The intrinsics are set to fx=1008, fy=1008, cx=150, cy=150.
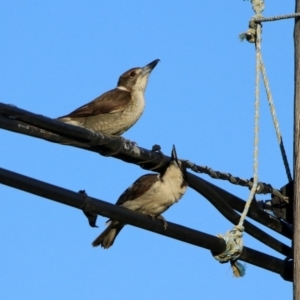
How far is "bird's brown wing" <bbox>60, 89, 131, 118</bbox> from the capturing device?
9.49 meters

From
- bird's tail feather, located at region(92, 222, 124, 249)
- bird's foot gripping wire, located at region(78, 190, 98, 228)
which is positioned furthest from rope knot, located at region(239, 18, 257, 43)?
bird's tail feather, located at region(92, 222, 124, 249)

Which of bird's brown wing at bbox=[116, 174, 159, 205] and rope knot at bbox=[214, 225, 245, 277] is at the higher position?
bird's brown wing at bbox=[116, 174, 159, 205]

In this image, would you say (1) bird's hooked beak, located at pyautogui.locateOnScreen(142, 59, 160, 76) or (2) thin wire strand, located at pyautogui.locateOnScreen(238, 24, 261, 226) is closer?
(2) thin wire strand, located at pyautogui.locateOnScreen(238, 24, 261, 226)

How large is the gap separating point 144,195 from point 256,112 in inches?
96.1

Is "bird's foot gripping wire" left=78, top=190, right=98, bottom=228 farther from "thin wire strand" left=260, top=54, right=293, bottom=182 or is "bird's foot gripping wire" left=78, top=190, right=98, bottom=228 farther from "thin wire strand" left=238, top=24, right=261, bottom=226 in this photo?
"thin wire strand" left=260, top=54, right=293, bottom=182

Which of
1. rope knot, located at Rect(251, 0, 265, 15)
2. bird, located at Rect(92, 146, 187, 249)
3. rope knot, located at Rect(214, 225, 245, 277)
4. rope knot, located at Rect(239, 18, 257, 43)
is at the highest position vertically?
rope knot, located at Rect(251, 0, 265, 15)

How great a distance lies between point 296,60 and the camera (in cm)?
617

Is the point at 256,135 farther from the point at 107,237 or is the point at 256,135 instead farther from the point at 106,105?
the point at 106,105

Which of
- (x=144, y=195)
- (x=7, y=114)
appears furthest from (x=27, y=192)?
(x=144, y=195)

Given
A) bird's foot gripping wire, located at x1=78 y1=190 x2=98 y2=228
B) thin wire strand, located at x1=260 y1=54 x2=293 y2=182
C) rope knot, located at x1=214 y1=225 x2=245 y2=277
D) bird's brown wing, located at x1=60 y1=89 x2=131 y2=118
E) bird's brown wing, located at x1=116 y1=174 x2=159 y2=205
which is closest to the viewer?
bird's foot gripping wire, located at x1=78 y1=190 x2=98 y2=228

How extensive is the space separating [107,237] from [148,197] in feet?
1.66

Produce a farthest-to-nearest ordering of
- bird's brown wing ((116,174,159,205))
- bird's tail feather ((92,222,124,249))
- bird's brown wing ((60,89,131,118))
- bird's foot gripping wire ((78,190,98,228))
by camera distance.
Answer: bird's brown wing ((60,89,131,118)) → bird's brown wing ((116,174,159,205)) → bird's tail feather ((92,222,124,249)) → bird's foot gripping wire ((78,190,98,228))

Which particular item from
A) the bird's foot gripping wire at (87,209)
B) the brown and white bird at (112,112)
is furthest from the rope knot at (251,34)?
the brown and white bird at (112,112)

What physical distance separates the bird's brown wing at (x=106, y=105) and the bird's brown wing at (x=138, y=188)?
1.00m
